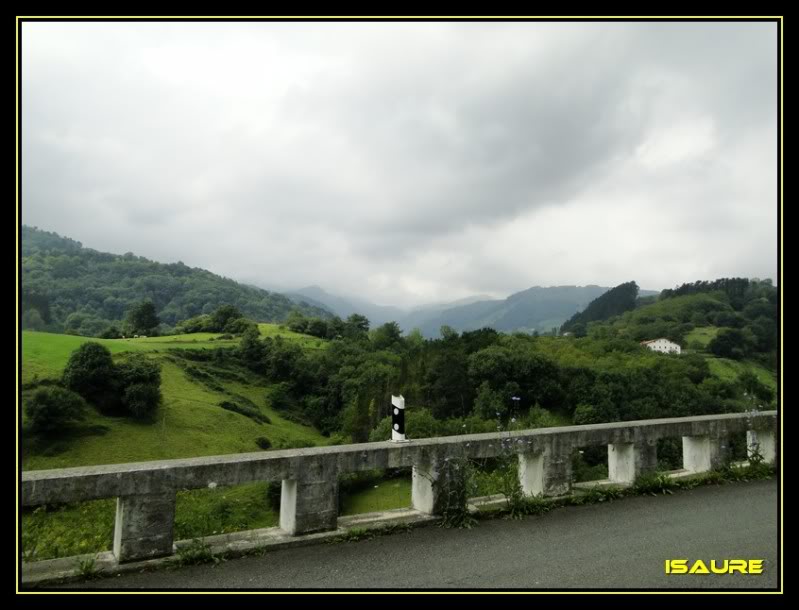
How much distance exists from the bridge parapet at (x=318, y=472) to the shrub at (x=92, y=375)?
58.1 metres

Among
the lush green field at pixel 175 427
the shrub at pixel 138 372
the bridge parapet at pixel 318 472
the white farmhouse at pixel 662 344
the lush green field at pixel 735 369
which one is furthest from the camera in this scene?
the white farmhouse at pixel 662 344

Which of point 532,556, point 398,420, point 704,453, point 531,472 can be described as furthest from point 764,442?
point 398,420

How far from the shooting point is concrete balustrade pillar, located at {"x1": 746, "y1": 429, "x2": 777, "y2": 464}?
832 cm

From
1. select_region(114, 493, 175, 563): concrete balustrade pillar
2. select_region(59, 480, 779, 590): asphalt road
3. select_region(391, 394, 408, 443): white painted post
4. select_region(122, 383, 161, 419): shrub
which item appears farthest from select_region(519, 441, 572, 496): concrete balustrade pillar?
select_region(122, 383, 161, 419): shrub

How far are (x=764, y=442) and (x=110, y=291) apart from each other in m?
145

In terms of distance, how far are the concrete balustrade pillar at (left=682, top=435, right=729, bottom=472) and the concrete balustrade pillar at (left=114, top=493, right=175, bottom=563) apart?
7.12 meters

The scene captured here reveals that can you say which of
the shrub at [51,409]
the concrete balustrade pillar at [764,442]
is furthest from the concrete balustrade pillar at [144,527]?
the shrub at [51,409]

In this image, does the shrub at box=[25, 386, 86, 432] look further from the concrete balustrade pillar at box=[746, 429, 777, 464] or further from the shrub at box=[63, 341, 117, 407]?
the concrete balustrade pillar at box=[746, 429, 777, 464]

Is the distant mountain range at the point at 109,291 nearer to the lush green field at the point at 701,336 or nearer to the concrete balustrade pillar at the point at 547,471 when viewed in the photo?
the lush green field at the point at 701,336

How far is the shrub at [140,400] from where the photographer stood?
53906 millimetres

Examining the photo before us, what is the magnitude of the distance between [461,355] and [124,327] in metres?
61.6

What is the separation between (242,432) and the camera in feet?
190

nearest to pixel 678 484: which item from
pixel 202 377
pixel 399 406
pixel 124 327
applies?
pixel 399 406

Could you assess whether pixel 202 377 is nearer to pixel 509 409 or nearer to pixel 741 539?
pixel 509 409
